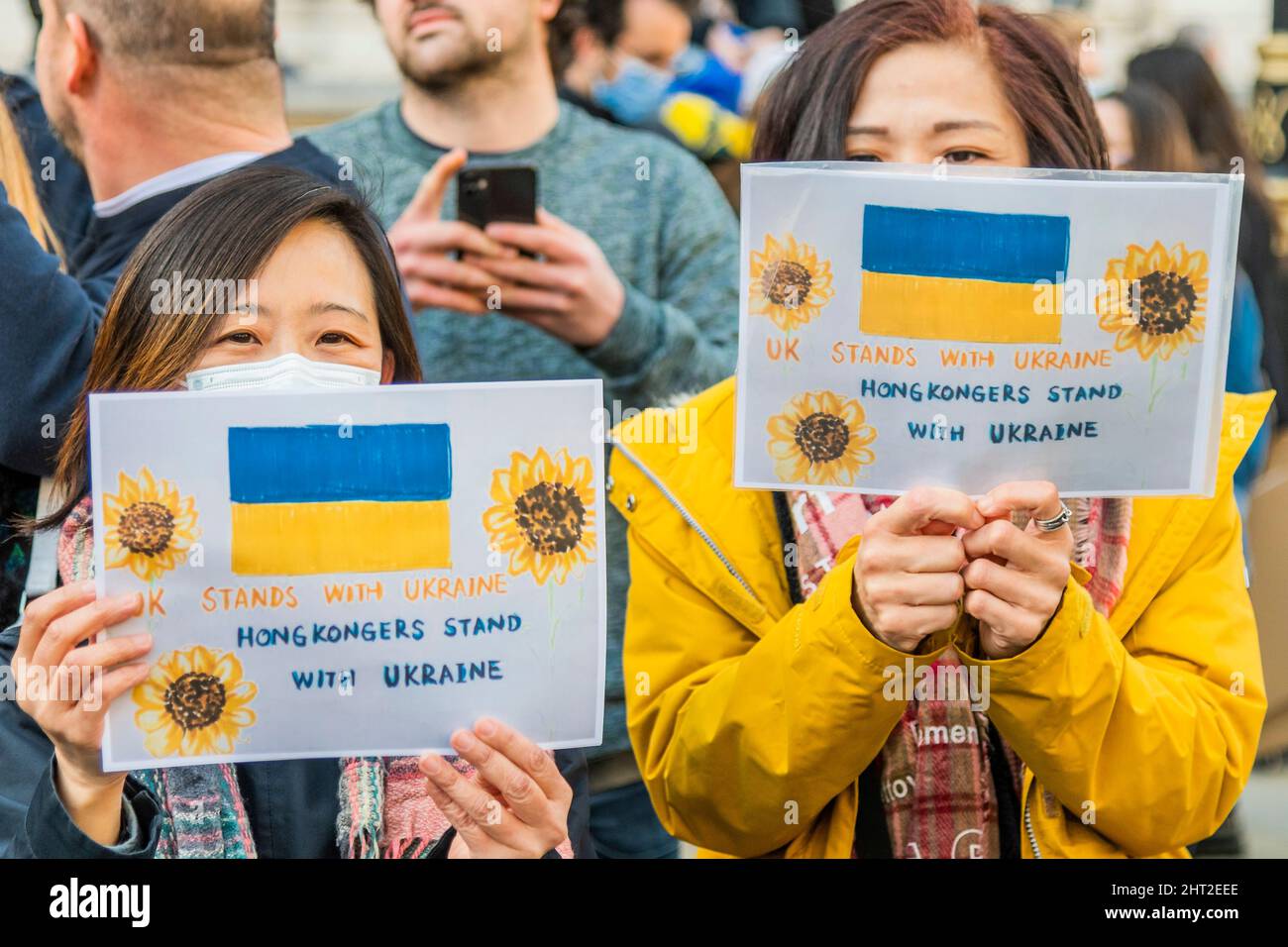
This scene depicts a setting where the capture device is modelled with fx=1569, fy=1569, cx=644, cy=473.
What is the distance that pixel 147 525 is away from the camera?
227 cm

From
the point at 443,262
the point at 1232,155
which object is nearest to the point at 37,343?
the point at 443,262

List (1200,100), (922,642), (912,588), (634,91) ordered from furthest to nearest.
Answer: (634,91)
(1200,100)
(922,642)
(912,588)

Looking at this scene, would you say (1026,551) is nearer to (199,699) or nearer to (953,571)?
(953,571)

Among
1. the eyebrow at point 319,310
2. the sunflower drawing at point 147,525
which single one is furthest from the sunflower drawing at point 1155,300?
the sunflower drawing at point 147,525

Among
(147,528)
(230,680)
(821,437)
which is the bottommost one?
(230,680)

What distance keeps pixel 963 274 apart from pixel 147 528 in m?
1.24

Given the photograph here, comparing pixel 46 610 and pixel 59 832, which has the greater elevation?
pixel 46 610

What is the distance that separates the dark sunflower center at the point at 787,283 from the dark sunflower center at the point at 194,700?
0.99 m

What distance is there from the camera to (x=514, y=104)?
2971mm

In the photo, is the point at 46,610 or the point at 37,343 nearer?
the point at 46,610

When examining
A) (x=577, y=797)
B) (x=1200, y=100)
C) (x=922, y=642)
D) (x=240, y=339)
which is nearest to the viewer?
(x=922, y=642)

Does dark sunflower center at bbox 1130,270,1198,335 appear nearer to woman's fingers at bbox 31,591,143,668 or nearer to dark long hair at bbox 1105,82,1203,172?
dark long hair at bbox 1105,82,1203,172

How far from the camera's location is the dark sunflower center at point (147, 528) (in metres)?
2.27
